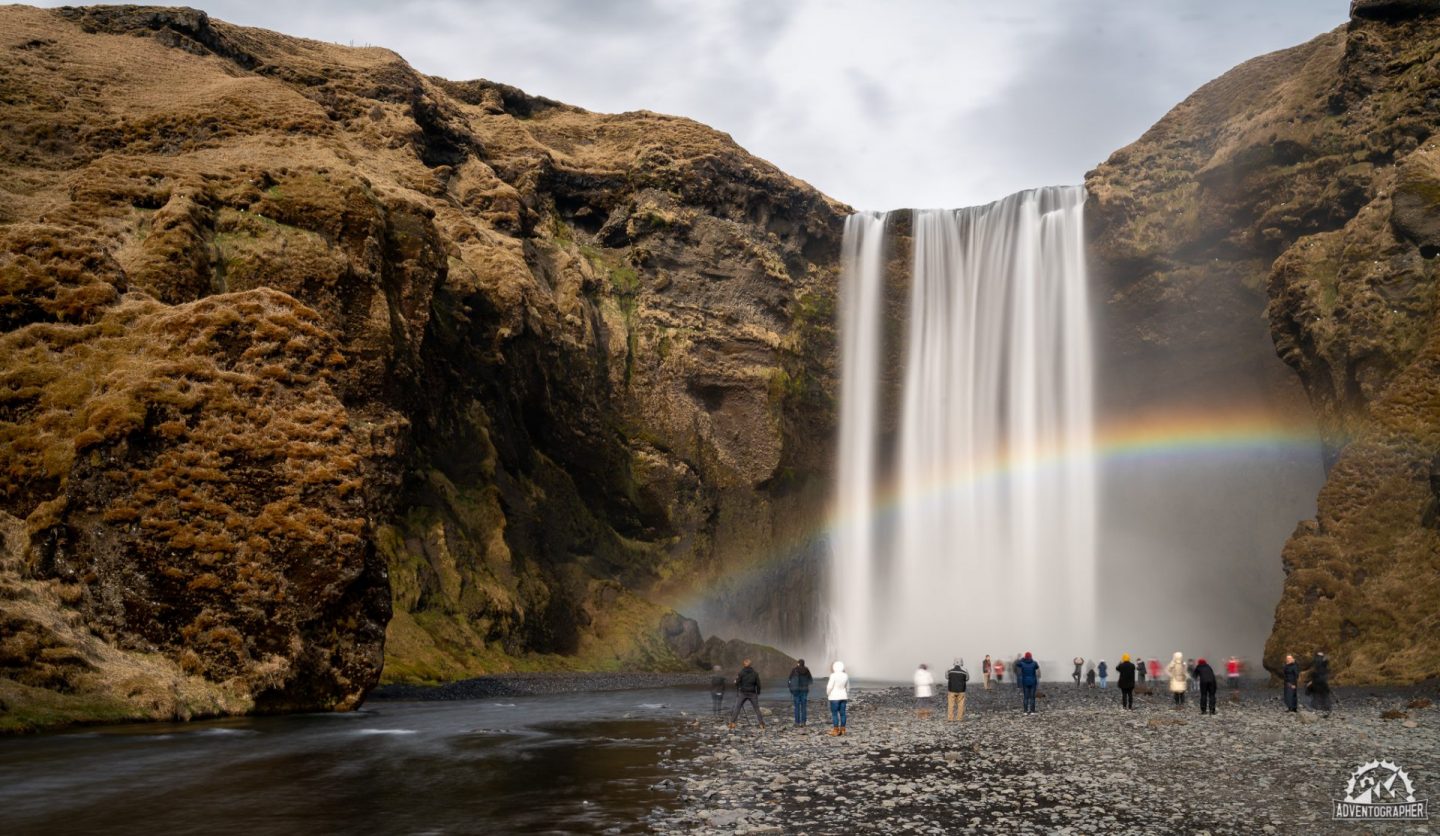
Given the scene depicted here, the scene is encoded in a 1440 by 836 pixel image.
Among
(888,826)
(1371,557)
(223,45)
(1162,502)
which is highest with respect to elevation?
(223,45)

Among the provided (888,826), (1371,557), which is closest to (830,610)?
(1371,557)

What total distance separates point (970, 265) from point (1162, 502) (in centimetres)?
1986

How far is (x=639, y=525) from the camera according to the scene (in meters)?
60.0

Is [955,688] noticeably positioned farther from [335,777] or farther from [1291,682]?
[335,777]

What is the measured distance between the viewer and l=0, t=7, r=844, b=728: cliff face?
75.1 ft

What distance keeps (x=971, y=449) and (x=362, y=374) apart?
135 feet

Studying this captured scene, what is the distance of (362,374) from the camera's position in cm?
3775

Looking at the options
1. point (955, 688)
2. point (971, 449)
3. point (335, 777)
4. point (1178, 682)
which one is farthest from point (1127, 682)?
point (971, 449)

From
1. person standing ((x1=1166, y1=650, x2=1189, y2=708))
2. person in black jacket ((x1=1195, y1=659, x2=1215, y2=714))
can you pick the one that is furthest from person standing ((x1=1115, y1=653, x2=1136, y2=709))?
person in black jacket ((x1=1195, y1=659, x2=1215, y2=714))

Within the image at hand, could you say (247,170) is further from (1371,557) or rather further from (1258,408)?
(1258,408)

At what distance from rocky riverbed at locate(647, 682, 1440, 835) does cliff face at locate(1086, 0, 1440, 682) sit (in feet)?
33.1

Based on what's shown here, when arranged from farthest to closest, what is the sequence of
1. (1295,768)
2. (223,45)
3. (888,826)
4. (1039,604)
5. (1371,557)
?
(1039,604) → (223,45) → (1371,557) → (1295,768) → (888,826)

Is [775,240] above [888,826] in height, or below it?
above

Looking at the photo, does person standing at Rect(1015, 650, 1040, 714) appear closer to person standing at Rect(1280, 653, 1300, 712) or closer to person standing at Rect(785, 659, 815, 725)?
person standing at Rect(1280, 653, 1300, 712)
